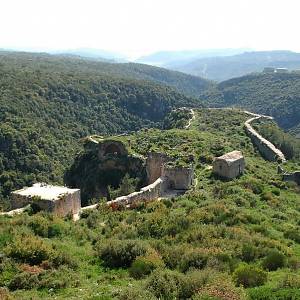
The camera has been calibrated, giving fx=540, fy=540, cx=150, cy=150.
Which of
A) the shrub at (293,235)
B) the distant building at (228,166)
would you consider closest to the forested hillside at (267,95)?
the distant building at (228,166)

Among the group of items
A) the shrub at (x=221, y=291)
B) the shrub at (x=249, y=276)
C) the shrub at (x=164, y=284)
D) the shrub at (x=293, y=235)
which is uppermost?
the shrub at (x=221, y=291)

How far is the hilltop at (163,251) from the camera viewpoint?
1233 centimetres

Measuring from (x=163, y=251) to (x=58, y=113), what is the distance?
3442 inches

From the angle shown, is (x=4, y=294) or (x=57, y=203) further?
(x=57, y=203)

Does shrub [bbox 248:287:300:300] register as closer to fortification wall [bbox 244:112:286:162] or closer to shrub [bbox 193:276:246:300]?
shrub [bbox 193:276:246:300]

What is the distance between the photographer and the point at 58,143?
86750 mm

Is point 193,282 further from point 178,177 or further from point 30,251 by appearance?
point 178,177

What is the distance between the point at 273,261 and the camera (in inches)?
570

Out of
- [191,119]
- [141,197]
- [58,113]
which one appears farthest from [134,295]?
[58,113]

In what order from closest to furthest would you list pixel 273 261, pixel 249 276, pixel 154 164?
1. pixel 249 276
2. pixel 273 261
3. pixel 154 164

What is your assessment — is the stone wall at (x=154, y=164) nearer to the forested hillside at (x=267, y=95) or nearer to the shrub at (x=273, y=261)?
the shrub at (x=273, y=261)

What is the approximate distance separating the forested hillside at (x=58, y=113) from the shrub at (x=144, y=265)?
5357cm

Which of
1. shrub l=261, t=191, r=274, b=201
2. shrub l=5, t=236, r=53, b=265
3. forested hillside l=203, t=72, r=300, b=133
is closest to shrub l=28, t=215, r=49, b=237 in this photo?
shrub l=5, t=236, r=53, b=265

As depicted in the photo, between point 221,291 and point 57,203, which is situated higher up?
point 221,291
